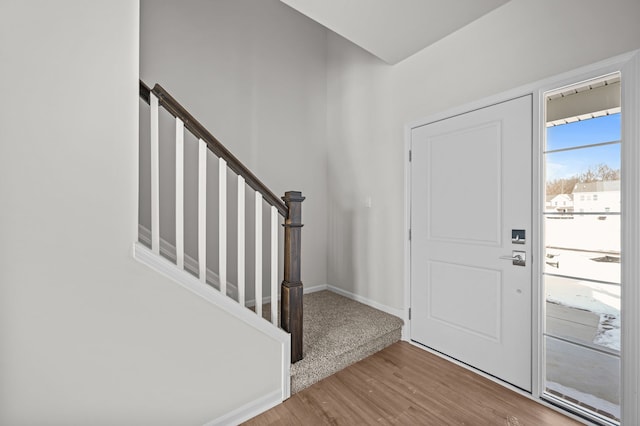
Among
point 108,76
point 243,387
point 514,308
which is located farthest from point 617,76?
point 243,387

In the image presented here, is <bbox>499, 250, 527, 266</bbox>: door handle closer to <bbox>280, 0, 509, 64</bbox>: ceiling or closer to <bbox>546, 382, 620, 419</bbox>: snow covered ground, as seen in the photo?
<bbox>546, 382, 620, 419</bbox>: snow covered ground

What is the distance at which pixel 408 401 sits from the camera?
5.95 ft

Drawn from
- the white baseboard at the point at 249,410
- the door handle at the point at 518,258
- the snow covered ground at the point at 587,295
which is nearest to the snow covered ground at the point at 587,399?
the snow covered ground at the point at 587,295

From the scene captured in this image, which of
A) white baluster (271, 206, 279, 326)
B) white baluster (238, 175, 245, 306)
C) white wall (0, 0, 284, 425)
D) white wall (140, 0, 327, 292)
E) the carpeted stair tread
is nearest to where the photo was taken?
white wall (0, 0, 284, 425)

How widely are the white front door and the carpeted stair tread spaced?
36cm

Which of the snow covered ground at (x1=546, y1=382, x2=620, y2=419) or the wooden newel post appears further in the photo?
the wooden newel post

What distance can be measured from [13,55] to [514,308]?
3.00 metres

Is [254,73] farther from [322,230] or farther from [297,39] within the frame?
[322,230]

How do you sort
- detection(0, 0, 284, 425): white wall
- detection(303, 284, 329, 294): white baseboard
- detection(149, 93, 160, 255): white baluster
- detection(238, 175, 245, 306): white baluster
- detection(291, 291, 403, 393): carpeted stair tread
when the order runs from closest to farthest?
detection(0, 0, 284, 425): white wall < detection(149, 93, 160, 255): white baluster < detection(238, 175, 245, 306): white baluster < detection(291, 291, 403, 393): carpeted stair tread < detection(303, 284, 329, 294): white baseboard

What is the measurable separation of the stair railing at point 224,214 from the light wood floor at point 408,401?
334 millimetres

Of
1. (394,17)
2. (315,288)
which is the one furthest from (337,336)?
(394,17)

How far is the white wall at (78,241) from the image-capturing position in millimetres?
1113

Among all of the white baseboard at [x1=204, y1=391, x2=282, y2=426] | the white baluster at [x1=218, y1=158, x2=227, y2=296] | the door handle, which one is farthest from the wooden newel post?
the door handle

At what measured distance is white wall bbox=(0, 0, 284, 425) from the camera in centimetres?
111
